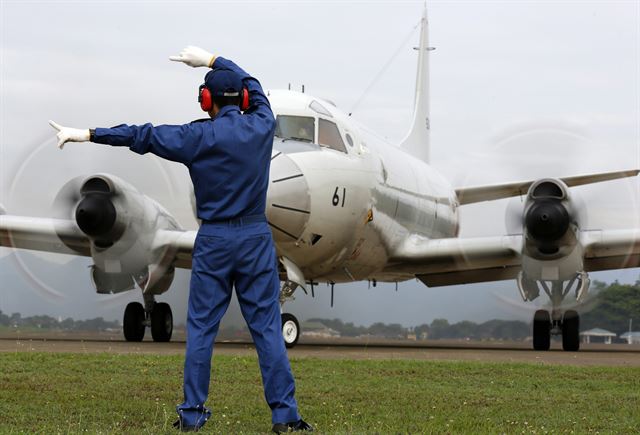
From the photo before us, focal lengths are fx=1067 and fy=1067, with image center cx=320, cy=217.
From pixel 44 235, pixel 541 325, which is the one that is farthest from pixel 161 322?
pixel 541 325

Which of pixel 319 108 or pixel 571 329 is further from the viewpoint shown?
pixel 571 329

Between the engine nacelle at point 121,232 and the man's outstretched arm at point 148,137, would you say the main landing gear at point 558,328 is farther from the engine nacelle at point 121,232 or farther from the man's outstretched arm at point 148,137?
the man's outstretched arm at point 148,137

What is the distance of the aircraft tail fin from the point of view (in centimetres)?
2955

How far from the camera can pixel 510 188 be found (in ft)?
72.7

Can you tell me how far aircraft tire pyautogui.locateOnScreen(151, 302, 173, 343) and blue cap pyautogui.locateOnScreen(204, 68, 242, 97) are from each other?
13291mm

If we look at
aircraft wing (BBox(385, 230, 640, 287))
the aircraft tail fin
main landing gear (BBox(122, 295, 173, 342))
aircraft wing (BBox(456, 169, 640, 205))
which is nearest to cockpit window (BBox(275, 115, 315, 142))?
aircraft wing (BBox(385, 230, 640, 287))

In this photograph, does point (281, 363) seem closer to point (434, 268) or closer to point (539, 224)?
point (539, 224)

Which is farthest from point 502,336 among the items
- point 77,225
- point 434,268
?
point 77,225

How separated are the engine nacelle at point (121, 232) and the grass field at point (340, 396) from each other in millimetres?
5851

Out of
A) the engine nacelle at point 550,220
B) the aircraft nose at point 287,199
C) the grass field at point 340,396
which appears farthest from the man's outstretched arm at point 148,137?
the engine nacelle at point 550,220

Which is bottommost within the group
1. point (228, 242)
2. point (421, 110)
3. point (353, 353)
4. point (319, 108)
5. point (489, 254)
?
point (353, 353)

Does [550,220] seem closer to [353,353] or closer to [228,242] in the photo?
[353,353]

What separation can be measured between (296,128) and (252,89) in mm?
9654

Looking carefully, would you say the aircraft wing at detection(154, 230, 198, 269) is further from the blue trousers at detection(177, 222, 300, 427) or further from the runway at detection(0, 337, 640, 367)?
the blue trousers at detection(177, 222, 300, 427)
